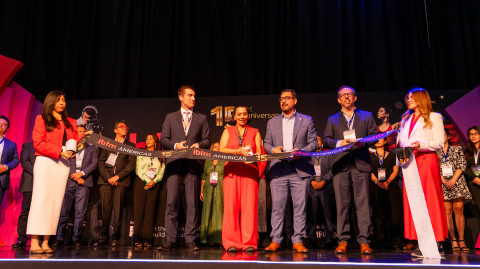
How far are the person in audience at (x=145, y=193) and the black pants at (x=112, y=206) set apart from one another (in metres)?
0.30

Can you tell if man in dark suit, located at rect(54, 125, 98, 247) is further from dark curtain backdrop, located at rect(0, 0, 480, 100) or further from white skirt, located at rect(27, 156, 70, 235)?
white skirt, located at rect(27, 156, 70, 235)

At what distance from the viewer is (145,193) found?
18.0ft

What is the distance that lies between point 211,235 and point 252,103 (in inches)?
94.6

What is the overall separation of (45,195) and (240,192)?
209cm

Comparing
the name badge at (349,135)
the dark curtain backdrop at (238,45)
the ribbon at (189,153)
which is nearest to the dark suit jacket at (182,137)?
the ribbon at (189,153)

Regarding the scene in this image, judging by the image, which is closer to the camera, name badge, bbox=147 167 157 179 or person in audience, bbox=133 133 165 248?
person in audience, bbox=133 133 165 248

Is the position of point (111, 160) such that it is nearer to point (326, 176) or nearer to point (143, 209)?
point (143, 209)

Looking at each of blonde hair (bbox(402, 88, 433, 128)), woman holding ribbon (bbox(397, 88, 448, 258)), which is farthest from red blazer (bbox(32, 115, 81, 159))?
blonde hair (bbox(402, 88, 433, 128))

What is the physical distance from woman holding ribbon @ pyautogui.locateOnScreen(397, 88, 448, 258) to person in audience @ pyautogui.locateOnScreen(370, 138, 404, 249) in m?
1.78

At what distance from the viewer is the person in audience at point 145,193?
529cm

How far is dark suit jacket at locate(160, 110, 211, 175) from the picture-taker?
4191mm

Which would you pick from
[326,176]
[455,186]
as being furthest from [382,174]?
[455,186]

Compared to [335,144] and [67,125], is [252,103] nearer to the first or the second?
[335,144]

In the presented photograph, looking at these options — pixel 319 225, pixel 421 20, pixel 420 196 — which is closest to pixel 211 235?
pixel 319 225
